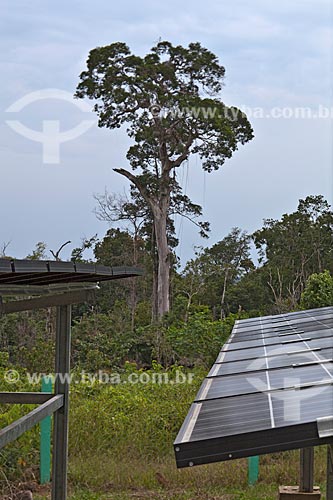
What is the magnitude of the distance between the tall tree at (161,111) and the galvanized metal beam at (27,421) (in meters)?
10.6

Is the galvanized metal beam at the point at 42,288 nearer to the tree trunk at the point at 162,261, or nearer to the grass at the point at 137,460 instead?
the grass at the point at 137,460

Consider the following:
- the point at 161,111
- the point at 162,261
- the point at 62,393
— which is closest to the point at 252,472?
the point at 62,393

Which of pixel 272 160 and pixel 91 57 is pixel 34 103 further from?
pixel 272 160

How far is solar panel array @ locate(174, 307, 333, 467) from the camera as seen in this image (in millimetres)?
2256

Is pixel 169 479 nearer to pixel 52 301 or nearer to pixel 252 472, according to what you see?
pixel 252 472

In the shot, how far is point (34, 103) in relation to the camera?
1688 centimetres

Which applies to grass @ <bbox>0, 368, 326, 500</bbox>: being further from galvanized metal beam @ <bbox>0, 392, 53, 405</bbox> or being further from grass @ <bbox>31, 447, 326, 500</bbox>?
galvanized metal beam @ <bbox>0, 392, 53, 405</bbox>

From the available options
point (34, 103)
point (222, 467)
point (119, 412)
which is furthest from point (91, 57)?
point (222, 467)

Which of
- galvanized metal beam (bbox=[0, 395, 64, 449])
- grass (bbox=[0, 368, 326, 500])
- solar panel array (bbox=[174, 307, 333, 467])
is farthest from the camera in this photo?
grass (bbox=[0, 368, 326, 500])

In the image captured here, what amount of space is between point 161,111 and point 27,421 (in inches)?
500

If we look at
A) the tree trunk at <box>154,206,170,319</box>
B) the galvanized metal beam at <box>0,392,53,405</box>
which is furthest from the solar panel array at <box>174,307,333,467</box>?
the tree trunk at <box>154,206,170,319</box>

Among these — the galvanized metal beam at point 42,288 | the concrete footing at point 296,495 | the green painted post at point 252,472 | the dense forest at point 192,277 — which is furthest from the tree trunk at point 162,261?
the galvanized metal beam at point 42,288

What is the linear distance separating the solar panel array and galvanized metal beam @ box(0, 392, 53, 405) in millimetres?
1369

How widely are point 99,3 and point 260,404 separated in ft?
58.4
